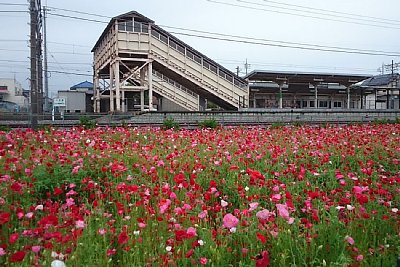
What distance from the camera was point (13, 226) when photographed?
10.2 feet

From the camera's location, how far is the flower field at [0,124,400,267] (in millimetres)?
2420

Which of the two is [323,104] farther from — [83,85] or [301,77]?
[83,85]

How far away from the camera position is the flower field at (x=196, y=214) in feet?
7.94

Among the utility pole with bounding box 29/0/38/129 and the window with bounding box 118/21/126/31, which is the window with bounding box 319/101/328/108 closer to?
the window with bounding box 118/21/126/31

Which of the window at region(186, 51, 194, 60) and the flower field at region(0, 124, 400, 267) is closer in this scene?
the flower field at region(0, 124, 400, 267)

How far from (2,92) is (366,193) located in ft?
252

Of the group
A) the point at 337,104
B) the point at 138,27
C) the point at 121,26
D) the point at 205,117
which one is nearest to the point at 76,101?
the point at 121,26

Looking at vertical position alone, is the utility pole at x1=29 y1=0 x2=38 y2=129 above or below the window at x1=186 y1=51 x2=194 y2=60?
below

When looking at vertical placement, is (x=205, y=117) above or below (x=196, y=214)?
above

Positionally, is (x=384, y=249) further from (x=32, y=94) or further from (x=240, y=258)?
(x=32, y=94)

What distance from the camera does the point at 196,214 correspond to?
3.15 metres

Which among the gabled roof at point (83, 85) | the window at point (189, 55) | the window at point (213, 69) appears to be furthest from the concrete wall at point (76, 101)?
the window at point (213, 69)

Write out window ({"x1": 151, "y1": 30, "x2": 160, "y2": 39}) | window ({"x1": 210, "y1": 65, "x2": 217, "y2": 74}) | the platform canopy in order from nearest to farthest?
1. window ({"x1": 151, "y1": 30, "x2": 160, "y2": 39})
2. window ({"x1": 210, "y1": 65, "x2": 217, "y2": 74})
3. the platform canopy

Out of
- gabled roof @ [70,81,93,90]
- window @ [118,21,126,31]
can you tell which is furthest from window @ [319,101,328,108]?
gabled roof @ [70,81,93,90]
